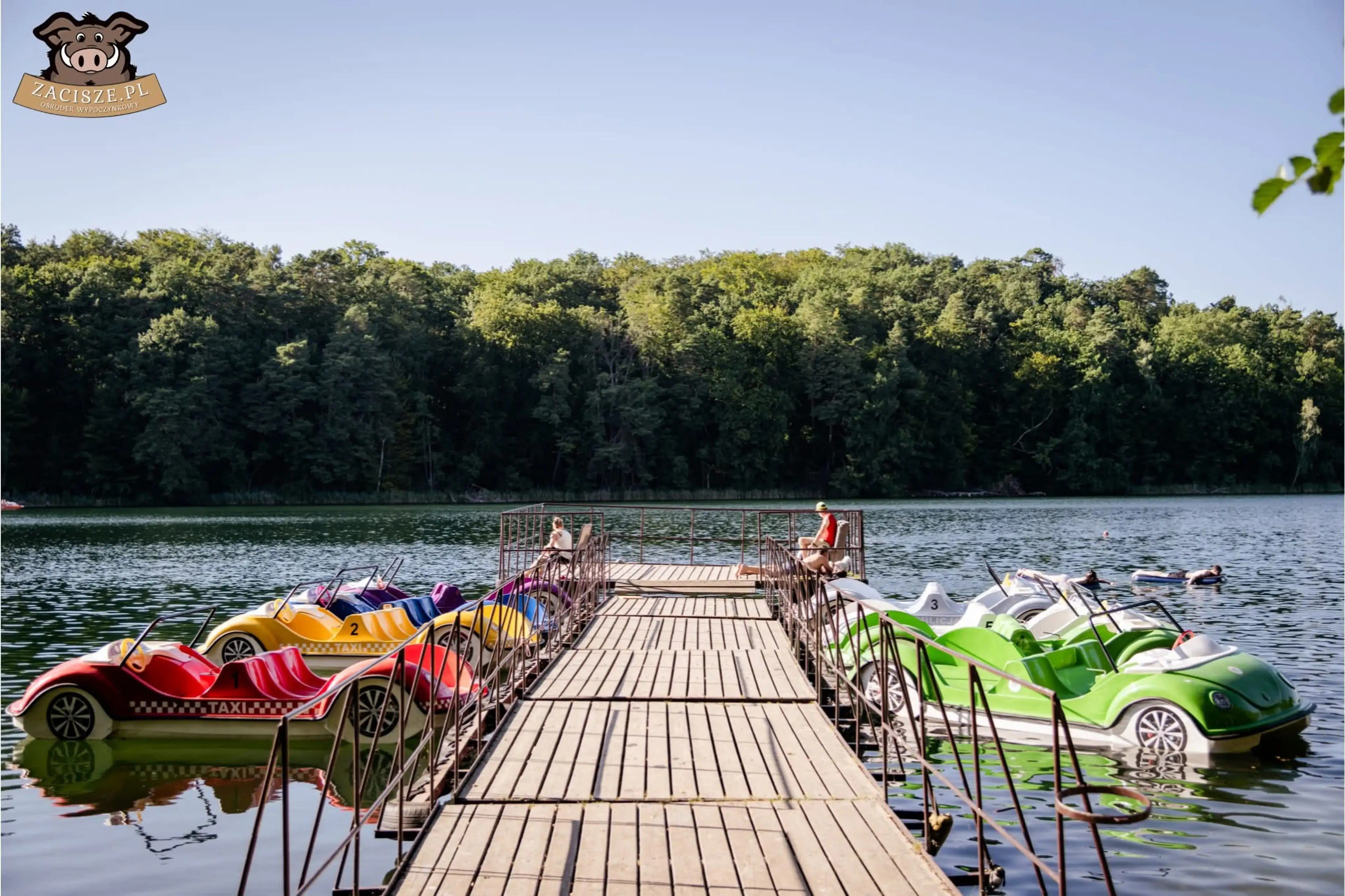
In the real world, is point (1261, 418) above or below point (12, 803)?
above

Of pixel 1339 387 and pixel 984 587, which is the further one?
pixel 1339 387

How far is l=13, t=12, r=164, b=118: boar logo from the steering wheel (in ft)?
22.7

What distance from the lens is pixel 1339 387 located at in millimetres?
81875

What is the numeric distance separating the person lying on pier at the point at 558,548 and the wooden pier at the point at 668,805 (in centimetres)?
330

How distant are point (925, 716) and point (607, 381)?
6751 centimetres

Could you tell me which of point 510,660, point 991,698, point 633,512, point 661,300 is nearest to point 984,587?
point 991,698

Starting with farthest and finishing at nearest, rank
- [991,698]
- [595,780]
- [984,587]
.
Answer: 1. [984,587]
2. [991,698]
3. [595,780]

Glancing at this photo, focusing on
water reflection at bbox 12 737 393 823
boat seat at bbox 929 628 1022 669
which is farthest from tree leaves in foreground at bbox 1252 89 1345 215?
boat seat at bbox 929 628 1022 669

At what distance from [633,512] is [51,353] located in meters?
33.2

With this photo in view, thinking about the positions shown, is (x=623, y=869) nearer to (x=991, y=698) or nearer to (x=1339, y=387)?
(x=991, y=698)

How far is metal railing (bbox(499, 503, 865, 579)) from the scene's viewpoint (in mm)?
18719

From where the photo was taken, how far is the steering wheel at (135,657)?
36.3 feet

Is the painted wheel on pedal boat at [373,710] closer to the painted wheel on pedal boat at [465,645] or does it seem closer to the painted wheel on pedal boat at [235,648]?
the painted wheel on pedal boat at [465,645]

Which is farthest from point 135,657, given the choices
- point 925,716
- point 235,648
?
point 925,716
